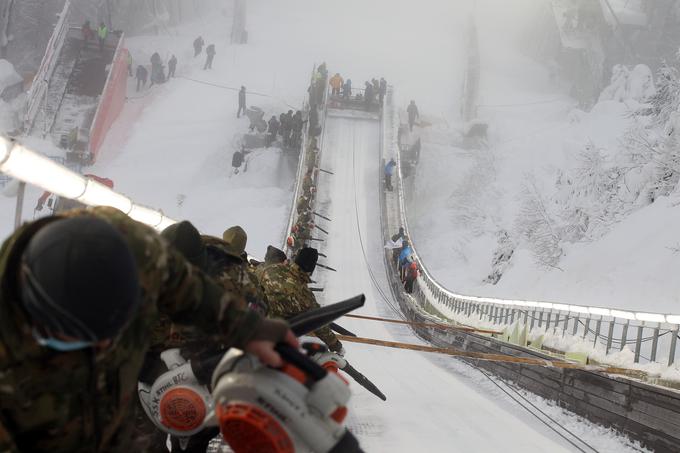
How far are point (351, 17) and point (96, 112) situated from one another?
4139 cm

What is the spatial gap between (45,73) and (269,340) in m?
35.3

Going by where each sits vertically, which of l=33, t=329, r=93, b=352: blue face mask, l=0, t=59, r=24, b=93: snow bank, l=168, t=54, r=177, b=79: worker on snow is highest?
l=168, t=54, r=177, b=79: worker on snow

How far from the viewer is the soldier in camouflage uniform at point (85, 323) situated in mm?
1642

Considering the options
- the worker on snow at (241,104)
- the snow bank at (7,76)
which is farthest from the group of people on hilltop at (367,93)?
the snow bank at (7,76)

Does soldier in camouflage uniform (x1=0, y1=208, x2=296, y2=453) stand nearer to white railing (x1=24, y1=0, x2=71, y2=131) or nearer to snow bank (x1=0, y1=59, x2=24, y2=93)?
white railing (x1=24, y1=0, x2=71, y2=131)

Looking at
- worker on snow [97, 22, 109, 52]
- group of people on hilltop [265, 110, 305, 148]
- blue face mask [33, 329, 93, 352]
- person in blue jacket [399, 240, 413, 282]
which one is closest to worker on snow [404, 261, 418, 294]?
person in blue jacket [399, 240, 413, 282]

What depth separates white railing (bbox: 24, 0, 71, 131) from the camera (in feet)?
105

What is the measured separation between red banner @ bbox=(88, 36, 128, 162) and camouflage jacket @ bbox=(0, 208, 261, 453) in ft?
103

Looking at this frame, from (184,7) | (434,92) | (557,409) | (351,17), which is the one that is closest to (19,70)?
(184,7)

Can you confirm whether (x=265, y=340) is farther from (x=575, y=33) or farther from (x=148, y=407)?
(x=575, y=33)

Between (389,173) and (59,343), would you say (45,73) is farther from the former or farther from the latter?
(59,343)

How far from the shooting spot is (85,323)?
1.67 meters

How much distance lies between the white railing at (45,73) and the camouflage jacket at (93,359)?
31.8 meters

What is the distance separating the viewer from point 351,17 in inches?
2753
